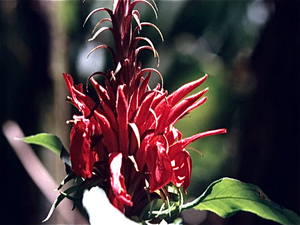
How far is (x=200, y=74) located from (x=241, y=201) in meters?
3.36

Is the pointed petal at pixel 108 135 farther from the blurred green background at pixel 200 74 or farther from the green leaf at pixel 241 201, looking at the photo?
the blurred green background at pixel 200 74

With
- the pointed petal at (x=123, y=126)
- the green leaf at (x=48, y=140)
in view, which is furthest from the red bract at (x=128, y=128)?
the green leaf at (x=48, y=140)

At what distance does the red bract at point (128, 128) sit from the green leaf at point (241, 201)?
0.08 metres

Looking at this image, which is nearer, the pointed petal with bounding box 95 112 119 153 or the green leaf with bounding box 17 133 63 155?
the pointed petal with bounding box 95 112 119 153

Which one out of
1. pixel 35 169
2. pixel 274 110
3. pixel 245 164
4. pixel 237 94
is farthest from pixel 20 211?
pixel 237 94

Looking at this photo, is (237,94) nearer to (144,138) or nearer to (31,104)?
(31,104)

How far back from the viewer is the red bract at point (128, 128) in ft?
2.42

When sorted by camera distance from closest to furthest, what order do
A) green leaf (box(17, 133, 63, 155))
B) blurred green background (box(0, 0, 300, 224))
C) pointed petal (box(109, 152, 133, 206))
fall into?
pointed petal (box(109, 152, 133, 206))
green leaf (box(17, 133, 63, 155))
blurred green background (box(0, 0, 300, 224))

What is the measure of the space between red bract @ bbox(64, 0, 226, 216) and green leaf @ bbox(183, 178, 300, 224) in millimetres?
82

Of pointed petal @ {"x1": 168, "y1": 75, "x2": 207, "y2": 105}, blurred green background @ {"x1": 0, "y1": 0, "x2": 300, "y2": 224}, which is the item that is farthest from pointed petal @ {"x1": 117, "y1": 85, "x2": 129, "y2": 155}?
blurred green background @ {"x1": 0, "y1": 0, "x2": 300, "y2": 224}

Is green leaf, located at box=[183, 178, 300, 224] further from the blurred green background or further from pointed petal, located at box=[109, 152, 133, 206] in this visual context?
the blurred green background

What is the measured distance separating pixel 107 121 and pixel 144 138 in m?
0.08

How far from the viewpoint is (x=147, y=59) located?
434 centimetres

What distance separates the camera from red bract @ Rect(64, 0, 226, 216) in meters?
0.74
